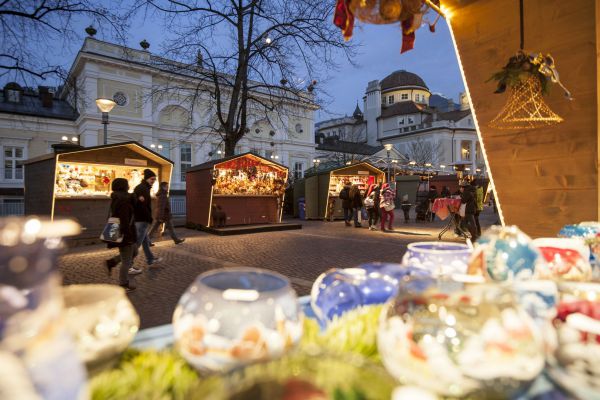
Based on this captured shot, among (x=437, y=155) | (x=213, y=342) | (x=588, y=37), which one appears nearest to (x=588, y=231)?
(x=213, y=342)

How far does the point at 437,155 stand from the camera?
188 feet

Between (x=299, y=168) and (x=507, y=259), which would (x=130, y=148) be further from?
(x=299, y=168)

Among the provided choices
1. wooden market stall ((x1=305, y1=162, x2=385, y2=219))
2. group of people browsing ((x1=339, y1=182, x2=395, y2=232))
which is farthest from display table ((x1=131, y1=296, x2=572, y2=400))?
wooden market stall ((x1=305, y1=162, x2=385, y2=219))

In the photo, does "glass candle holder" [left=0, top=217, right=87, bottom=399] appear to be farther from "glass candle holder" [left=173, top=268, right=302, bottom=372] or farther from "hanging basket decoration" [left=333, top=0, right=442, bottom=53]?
"hanging basket decoration" [left=333, top=0, right=442, bottom=53]

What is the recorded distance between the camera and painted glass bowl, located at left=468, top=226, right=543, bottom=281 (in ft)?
4.16

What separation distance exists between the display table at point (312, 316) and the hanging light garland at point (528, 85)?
2.65m

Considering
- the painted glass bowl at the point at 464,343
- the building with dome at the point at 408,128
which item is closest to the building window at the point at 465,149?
the building with dome at the point at 408,128

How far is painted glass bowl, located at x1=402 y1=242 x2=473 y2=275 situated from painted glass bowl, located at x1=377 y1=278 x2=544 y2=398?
516 millimetres

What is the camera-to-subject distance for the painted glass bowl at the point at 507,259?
1269 mm

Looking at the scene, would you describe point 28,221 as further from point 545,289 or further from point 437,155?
point 437,155

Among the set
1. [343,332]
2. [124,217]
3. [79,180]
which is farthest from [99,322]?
[79,180]

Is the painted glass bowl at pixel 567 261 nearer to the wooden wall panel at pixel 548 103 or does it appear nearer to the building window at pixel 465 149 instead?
the wooden wall panel at pixel 548 103

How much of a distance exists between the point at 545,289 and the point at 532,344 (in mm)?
296

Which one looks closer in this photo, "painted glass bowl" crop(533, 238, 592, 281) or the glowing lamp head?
"painted glass bowl" crop(533, 238, 592, 281)
